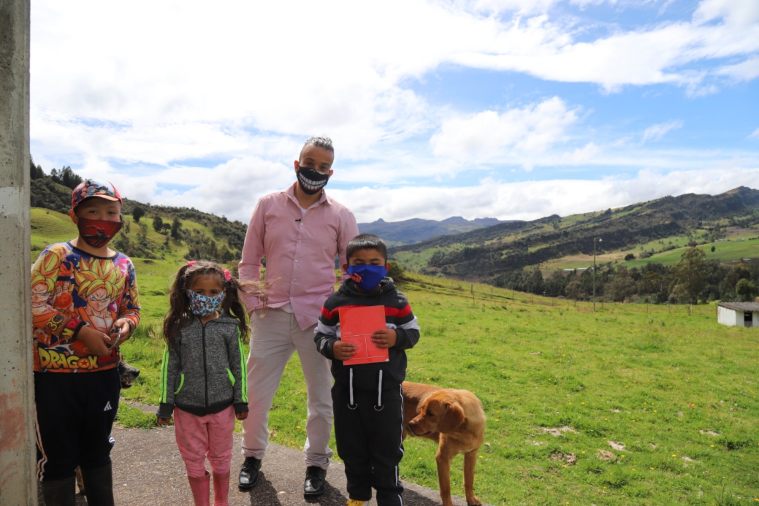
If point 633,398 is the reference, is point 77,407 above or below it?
above

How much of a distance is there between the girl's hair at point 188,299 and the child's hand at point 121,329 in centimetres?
30

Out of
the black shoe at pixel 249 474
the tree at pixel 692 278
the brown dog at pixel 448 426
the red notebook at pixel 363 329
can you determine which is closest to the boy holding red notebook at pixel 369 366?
the red notebook at pixel 363 329

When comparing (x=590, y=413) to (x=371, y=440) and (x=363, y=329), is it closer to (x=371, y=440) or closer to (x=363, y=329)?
(x=371, y=440)

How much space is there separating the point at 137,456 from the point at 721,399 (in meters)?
13.4

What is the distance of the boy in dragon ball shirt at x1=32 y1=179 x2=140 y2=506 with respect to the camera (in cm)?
313

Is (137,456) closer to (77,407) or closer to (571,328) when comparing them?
(77,407)

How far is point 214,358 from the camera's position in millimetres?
3662

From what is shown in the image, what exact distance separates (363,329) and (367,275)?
0.39 m

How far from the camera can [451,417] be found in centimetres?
406

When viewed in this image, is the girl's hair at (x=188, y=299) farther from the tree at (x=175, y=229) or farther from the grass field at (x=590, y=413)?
the tree at (x=175, y=229)

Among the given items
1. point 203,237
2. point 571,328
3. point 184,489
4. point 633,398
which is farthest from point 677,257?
point 184,489

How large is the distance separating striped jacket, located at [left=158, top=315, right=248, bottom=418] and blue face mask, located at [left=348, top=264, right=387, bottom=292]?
3.45 ft

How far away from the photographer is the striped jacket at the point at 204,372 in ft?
11.8

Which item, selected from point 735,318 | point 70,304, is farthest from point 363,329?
point 735,318
